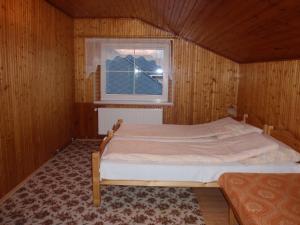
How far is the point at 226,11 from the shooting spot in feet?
7.59

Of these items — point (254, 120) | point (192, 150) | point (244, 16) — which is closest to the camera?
point (244, 16)

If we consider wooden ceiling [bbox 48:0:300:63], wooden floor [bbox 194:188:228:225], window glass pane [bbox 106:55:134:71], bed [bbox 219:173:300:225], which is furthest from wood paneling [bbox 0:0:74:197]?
bed [bbox 219:173:300:225]

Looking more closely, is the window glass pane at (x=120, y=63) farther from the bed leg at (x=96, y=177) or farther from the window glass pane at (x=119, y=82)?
the bed leg at (x=96, y=177)

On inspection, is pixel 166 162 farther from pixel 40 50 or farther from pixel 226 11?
pixel 40 50

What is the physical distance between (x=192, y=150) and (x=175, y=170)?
44 centimetres

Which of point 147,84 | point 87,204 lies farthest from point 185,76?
point 87,204

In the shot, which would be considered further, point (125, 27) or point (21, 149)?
point (125, 27)

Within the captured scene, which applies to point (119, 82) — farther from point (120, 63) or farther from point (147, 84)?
point (147, 84)

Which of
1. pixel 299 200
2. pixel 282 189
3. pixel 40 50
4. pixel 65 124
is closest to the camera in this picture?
pixel 299 200

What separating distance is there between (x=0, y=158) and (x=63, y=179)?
2.85ft

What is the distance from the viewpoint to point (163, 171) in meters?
2.73

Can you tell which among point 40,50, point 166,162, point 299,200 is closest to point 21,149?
point 40,50

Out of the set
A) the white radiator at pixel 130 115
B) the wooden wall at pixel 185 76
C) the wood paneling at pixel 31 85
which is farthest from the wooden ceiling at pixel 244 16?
the white radiator at pixel 130 115

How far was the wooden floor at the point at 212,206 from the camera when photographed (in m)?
2.60
